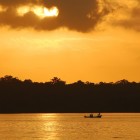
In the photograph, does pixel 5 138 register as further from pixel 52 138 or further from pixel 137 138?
pixel 137 138

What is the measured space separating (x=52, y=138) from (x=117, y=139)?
47.1ft

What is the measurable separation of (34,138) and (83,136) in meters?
13.9

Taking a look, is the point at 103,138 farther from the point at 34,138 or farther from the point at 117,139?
the point at 34,138

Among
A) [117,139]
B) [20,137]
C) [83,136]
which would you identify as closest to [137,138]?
[117,139]

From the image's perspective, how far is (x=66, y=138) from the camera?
132 metres

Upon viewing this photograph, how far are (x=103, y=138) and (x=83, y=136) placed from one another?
340 inches

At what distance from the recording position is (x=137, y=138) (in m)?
128

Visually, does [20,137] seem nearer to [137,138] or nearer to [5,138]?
[5,138]

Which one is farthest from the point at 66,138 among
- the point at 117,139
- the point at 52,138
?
the point at 117,139

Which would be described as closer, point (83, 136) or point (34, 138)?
point (34, 138)

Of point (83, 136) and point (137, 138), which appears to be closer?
point (137, 138)

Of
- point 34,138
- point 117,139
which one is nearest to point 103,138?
point 117,139

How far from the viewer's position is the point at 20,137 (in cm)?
13338

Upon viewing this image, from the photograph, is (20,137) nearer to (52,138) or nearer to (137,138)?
(52,138)
